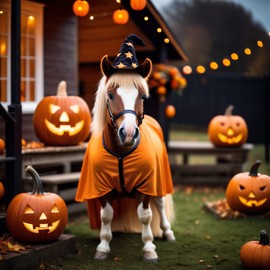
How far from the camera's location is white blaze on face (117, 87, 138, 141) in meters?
4.46

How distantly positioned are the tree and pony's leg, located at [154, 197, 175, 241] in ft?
65.6

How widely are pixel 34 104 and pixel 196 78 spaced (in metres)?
12.1

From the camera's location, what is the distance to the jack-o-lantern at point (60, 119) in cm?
735

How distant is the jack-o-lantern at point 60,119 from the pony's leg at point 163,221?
200 centimetres

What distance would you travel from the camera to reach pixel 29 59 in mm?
8539

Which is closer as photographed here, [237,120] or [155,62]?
[237,120]

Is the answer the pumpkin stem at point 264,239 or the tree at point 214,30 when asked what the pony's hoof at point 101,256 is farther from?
the tree at point 214,30

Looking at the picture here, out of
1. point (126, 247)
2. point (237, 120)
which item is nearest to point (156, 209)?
point (126, 247)

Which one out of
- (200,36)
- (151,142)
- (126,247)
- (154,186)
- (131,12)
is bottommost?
(126,247)

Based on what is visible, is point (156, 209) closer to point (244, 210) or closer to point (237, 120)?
point (244, 210)

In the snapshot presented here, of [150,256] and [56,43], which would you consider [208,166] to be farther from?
[150,256]

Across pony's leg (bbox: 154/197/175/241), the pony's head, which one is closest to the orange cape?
the pony's head

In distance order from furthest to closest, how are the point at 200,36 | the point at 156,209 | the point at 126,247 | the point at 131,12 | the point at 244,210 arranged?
the point at 200,36 → the point at 131,12 → the point at 244,210 → the point at 156,209 → the point at 126,247

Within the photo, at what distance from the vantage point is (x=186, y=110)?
20.5 meters
